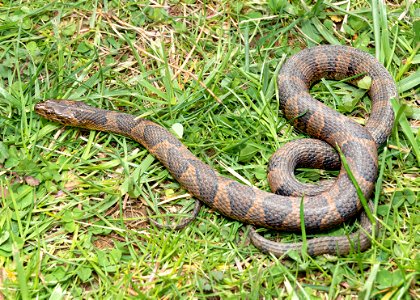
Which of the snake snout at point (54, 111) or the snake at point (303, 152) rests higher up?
the snake at point (303, 152)

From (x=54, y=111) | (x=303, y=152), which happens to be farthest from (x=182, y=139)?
(x=54, y=111)

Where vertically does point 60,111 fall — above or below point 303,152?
below

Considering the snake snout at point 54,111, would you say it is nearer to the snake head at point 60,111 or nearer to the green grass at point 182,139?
the snake head at point 60,111

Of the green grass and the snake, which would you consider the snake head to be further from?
the green grass

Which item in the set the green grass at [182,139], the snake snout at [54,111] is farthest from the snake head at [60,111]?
the green grass at [182,139]

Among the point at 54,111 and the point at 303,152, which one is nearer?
the point at 303,152

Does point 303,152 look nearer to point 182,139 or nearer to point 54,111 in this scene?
point 182,139

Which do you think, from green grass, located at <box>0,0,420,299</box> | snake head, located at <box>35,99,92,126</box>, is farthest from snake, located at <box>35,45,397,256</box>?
green grass, located at <box>0,0,420,299</box>
